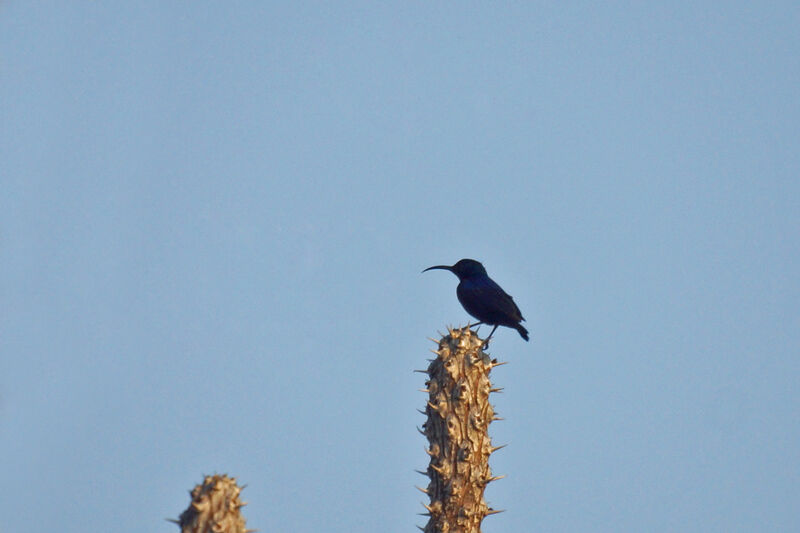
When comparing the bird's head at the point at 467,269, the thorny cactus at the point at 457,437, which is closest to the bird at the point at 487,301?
the bird's head at the point at 467,269

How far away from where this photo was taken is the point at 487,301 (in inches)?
492

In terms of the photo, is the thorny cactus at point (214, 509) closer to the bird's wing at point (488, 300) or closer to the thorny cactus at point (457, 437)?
the thorny cactus at point (457, 437)

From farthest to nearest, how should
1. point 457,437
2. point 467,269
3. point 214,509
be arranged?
point 467,269 → point 457,437 → point 214,509

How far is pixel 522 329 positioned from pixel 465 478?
372 centimetres

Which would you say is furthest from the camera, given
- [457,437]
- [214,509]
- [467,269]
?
[467,269]

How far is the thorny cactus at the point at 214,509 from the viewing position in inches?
→ 257

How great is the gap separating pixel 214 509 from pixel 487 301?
647cm

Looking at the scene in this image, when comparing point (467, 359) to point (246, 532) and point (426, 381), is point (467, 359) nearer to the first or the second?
point (426, 381)

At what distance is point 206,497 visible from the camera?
6.55 metres

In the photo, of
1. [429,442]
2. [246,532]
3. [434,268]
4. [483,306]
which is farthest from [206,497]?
[434,268]

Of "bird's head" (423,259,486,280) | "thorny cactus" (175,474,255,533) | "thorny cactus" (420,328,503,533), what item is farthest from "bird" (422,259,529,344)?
"thorny cactus" (175,474,255,533)

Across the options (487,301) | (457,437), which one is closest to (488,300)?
(487,301)

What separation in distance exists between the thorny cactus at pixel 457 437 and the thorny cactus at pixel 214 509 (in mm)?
3079

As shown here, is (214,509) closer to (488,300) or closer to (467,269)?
(488,300)
